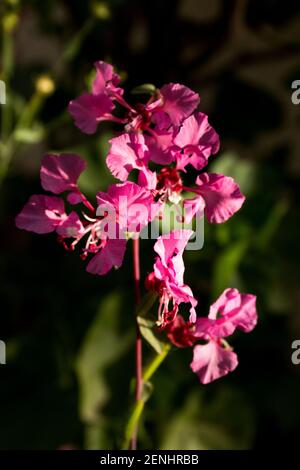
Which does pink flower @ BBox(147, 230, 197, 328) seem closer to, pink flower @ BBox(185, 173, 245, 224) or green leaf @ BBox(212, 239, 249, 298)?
pink flower @ BBox(185, 173, 245, 224)

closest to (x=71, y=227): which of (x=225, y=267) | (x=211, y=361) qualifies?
(x=211, y=361)

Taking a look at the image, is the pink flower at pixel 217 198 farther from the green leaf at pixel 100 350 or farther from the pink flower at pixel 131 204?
the green leaf at pixel 100 350

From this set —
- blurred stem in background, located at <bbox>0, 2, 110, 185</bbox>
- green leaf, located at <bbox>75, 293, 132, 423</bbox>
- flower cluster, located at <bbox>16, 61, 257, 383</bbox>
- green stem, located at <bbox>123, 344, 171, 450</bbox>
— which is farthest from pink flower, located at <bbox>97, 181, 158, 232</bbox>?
green leaf, located at <bbox>75, 293, 132, 423</bbox>

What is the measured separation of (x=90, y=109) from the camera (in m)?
0.46

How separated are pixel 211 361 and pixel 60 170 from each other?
0.51ft

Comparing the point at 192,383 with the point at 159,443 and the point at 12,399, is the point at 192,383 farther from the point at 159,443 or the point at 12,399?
the point at 12,399

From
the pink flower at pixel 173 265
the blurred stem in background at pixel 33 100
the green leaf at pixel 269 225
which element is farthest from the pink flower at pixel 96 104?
the green leaf at pixel 269 225

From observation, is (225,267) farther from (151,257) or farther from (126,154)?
(126,154)

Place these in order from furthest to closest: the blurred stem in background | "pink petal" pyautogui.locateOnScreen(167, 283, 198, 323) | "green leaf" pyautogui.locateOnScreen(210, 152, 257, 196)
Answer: "green leaf" pyautogui.locateOnScreen(210, 152, 257, 196) < the blurred stem in background < "pink petal" pyautogui.locateOnScreen(167, 283, 198, 323)

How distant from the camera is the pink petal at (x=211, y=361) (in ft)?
1.46

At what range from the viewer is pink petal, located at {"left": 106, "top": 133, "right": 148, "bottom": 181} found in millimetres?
407

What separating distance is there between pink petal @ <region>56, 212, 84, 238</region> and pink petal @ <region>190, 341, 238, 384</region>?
11 centimetres

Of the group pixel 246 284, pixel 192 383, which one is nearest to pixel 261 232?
pixel 246 284
